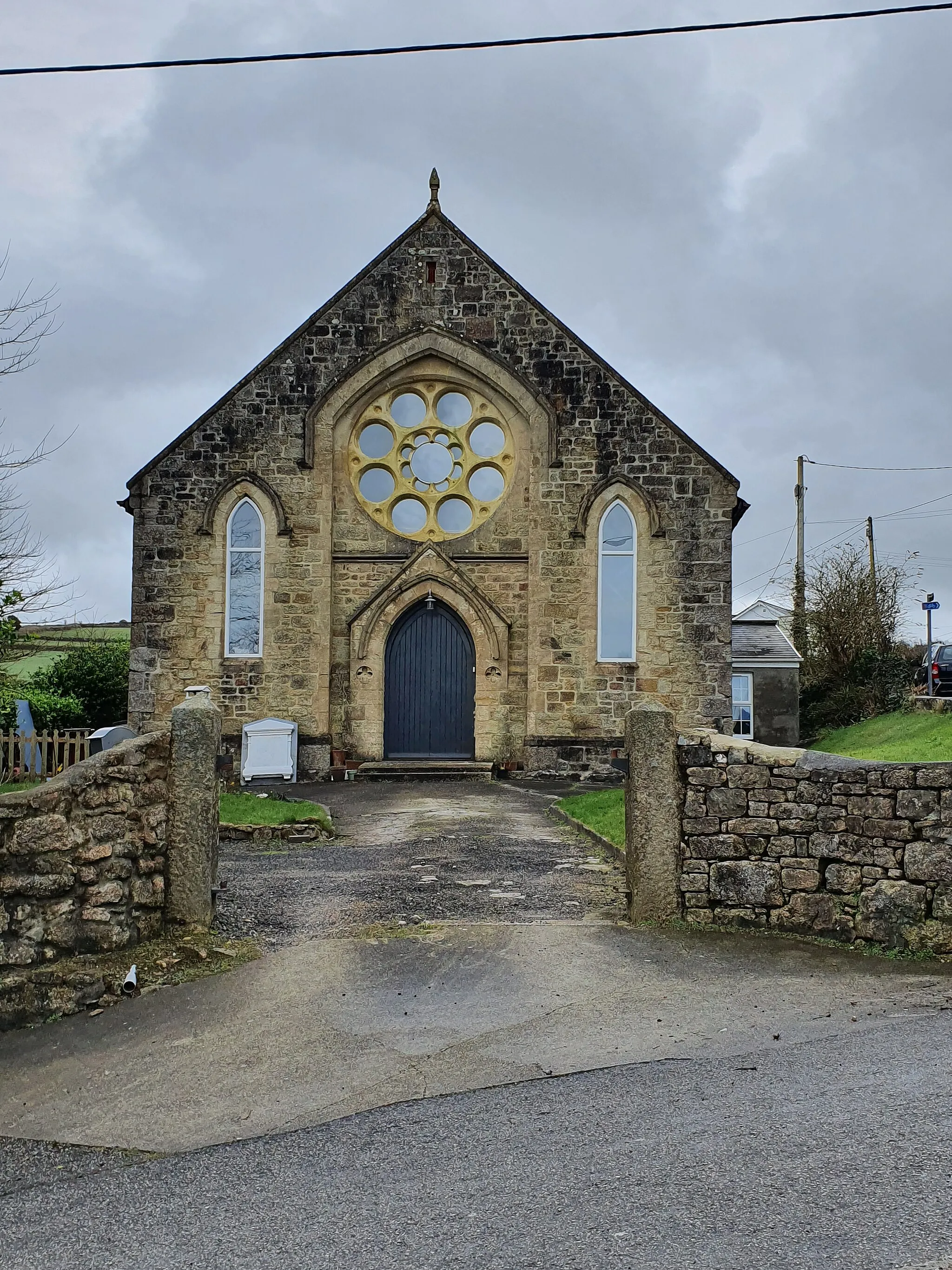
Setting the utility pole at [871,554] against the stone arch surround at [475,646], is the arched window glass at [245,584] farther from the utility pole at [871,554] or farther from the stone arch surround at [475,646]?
the utility pole at [871,554]

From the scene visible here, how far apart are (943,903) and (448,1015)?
3363 mm

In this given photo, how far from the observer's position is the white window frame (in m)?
18.1

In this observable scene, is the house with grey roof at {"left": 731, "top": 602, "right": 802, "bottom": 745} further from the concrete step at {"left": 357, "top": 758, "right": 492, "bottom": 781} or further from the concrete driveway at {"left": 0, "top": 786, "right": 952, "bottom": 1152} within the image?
the concrete driveway at {"left": 0, "top": 786, "right": 952, "bottom": 1152}

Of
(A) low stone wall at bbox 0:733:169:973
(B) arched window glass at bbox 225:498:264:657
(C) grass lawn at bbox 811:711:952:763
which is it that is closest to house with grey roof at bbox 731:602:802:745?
(C) grass lawn at bbox 811:711:952:763

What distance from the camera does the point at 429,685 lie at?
18.7m

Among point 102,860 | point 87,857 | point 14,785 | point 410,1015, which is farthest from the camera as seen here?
point 14,785

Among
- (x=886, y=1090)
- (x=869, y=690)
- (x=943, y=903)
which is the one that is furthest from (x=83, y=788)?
(x=869, y=690)

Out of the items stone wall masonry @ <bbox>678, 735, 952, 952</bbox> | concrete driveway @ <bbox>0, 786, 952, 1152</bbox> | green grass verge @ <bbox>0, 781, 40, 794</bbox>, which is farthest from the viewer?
green grass verge @ <bbox>0, 781, 40, 794</bbox>

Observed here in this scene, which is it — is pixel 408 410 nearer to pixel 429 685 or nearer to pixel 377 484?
pixel 377 484

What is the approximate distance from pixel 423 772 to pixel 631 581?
4847 mm

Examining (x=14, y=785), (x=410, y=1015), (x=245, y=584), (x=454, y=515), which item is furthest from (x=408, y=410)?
(x=410, y=1015)

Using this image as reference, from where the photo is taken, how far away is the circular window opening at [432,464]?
19.1 meters

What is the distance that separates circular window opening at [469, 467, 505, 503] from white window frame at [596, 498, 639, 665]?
2.04 m

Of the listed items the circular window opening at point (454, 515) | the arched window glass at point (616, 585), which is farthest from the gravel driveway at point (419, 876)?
the circular window opening at point (454, 515)
